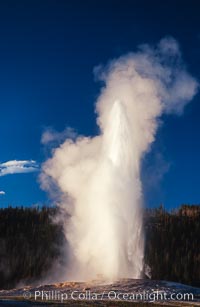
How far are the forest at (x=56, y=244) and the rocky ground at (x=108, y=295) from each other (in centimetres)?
4237

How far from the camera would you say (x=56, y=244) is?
11375 cm

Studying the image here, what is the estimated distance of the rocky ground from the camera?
35.7m

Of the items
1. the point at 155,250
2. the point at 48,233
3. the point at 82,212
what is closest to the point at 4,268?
the point at 48,233

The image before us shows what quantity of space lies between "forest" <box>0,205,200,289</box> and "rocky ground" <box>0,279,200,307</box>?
4237 centimetres

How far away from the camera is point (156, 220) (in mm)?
131625

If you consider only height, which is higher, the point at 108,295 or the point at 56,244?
the point at 56,244

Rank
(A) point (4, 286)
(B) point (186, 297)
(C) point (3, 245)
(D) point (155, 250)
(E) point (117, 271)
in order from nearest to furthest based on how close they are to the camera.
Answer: (B) point (186, 297), (E) point (117, 271), (A) point (4, 286), (D) point (155, 250), (C) point (3, 245)

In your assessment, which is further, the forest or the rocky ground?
the forest

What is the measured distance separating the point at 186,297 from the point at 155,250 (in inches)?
2707

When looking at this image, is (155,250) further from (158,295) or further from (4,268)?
(158,295)

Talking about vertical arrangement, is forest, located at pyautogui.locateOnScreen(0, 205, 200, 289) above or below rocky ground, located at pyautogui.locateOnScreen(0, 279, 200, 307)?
above

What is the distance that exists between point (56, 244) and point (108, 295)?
249 feet

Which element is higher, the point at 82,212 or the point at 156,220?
the point at 156,220

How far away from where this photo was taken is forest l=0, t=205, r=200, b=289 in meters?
98.7
